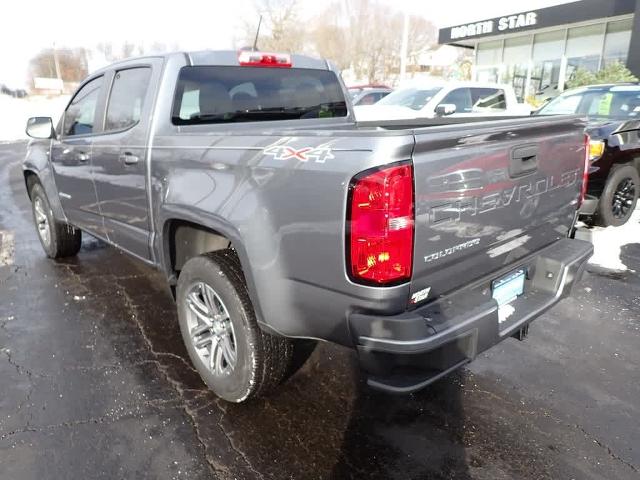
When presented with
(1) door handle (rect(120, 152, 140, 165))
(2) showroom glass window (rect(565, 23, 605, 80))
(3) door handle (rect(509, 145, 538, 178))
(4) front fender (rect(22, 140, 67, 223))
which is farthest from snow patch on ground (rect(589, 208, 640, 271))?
(2) showroom glass window (rect(565, 23, 605, 80))

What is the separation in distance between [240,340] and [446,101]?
8217mm

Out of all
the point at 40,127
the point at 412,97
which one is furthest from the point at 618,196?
the point at 40,127

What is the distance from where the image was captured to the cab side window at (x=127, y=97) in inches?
130

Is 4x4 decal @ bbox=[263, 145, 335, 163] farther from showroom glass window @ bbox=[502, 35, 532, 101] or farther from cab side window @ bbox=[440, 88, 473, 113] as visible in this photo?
showroom glass window @ bbox=[502, 35, 532, 101]

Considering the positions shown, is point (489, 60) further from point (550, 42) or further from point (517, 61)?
point (550, 42)

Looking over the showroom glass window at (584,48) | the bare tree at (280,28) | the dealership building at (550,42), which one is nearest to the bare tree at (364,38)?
the bare tree at (280,28)

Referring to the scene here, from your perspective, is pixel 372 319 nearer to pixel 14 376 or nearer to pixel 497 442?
pixel 497 442

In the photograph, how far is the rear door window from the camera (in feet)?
10.4

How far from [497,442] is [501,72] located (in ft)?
78.4

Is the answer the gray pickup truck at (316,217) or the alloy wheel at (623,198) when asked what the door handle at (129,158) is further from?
the alloy wheel at (623,198)

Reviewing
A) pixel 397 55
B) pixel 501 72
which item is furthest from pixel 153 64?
pixel 397 55

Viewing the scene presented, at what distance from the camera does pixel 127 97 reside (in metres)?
3.50

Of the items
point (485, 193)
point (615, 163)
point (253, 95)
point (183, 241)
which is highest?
point (253, 95)

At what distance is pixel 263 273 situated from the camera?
2281 mm
